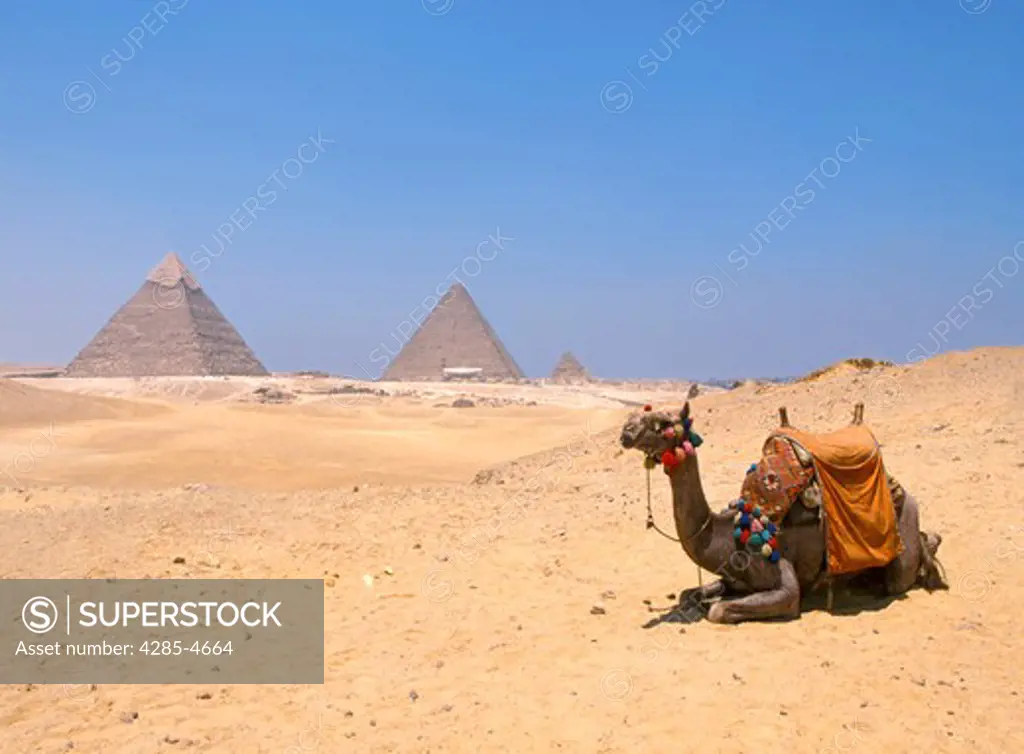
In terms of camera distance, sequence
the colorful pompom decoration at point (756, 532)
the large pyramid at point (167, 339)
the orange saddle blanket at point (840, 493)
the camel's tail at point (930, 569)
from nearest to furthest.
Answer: the colorful pompom decoration at point (756, 532)
the orange saddle blanket at point (840, 493)
the camel's tail at point (930, 569)
the large pyramid at point (167, 339)

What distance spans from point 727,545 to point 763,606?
0.55 metres

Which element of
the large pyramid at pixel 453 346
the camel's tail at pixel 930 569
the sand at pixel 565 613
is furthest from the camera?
the large pyramid at pixel 453 346

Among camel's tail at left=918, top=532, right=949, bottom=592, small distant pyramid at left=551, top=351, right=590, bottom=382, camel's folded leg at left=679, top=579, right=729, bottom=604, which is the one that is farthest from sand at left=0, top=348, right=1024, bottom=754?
small distant pyramid at left=551, top=351, right=590, bottom=382

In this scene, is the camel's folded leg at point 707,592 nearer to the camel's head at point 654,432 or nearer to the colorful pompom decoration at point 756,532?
the colorful pompom decoration at point 756,532

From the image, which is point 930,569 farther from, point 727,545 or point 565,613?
point 565,613

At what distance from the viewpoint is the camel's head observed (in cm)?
626

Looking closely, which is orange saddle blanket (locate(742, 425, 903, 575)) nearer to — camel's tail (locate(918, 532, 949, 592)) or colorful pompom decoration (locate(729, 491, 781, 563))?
colorful pompom decoration (locate(729, 491, 781, 563))

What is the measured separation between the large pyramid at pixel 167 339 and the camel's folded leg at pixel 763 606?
269ft

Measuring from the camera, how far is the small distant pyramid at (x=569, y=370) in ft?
376

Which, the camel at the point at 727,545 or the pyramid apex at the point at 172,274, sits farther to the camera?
the pyramid apex at the point at 172,274

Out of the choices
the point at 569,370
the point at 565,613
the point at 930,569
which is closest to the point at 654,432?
the point at 565,613

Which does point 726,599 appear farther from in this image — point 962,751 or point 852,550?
point 962,751

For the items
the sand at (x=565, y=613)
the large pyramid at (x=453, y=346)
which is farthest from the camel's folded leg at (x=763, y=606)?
the large pyramid at (x=453, y=346)

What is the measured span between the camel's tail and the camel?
290 mm
